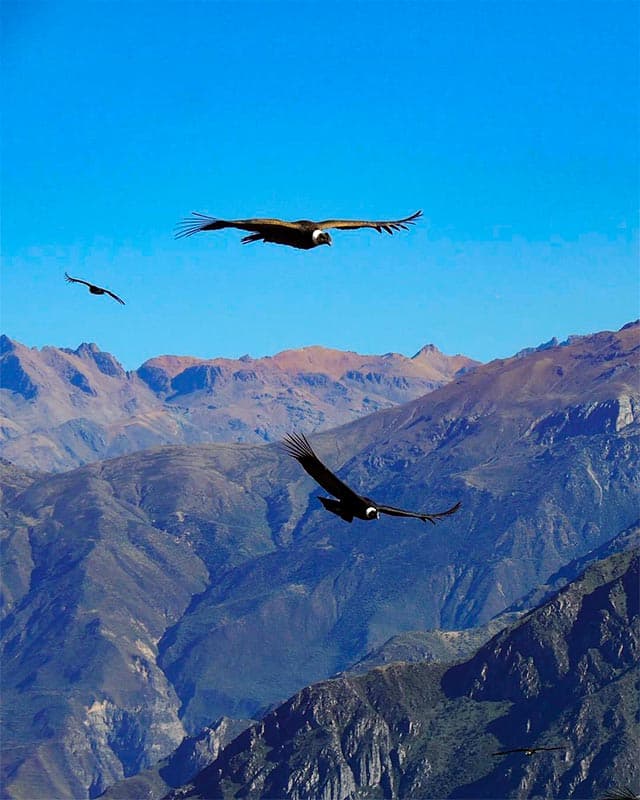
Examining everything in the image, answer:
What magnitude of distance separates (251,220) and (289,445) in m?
5.56

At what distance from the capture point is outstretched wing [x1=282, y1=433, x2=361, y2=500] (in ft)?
77.6

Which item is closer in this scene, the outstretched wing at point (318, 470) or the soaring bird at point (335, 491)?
the outstretched wing at point (318, 470)

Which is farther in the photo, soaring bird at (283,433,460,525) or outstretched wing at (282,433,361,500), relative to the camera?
soaring bird at (283,433,460,525)

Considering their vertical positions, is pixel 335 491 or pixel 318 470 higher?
pixel 318 470

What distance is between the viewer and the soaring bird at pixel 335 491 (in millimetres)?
23828

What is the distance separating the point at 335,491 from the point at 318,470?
3.23ft

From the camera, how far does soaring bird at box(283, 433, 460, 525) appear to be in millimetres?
23828

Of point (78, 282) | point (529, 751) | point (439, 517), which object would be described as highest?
point (78, 282)

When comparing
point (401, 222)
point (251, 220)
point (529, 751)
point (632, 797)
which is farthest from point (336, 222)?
point (632, 797)

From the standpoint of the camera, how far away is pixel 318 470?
23719mm

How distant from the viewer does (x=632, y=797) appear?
22859 mm

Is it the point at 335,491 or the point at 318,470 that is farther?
the point at 335,491

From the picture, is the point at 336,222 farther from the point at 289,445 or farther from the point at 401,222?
the point at 289,445

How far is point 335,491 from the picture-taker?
24578 mm
